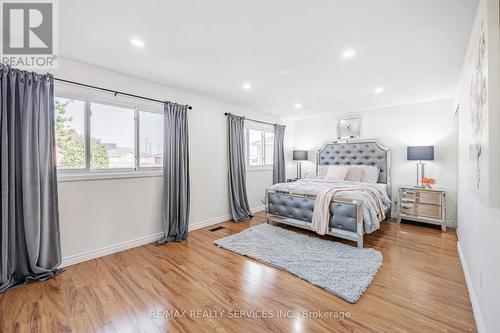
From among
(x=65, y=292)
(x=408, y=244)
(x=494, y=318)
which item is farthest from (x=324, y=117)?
(x=65, y=292)

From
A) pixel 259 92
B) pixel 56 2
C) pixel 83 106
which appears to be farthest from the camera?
pixel 259 92

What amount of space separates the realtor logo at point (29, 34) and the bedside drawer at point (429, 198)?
5301 mm

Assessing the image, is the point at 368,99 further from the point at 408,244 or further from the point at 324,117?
the point at 408,244

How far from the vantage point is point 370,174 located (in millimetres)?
4395

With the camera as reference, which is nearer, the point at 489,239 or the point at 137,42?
the point at 489,239

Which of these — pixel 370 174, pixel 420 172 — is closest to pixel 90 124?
pixel 370 174

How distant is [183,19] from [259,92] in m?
2.01

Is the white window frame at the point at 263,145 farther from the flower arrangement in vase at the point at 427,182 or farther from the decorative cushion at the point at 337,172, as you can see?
the flower arrangement in vase at the point at 427,182

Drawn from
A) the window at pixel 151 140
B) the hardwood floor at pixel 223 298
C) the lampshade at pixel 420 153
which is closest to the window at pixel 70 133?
the window at pixel 151 140

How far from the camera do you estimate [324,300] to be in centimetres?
187

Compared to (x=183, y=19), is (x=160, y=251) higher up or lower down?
lower down

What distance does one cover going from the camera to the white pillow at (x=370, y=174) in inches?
172

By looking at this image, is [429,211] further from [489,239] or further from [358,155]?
[489,239]

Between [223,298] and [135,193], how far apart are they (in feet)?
6.41
